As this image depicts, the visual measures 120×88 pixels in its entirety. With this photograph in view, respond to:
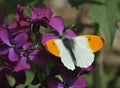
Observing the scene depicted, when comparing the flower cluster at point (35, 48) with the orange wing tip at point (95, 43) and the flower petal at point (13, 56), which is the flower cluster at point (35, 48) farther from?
the orange wing tip at point (95, 43)

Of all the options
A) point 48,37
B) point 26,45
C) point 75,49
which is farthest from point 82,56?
point 26,45

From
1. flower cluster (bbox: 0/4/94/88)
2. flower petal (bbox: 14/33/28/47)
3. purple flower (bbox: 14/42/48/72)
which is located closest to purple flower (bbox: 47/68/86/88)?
flower cluster (bbox: 0/4/94/88)

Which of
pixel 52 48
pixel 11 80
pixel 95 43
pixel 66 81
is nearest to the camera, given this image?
pixel 52 48

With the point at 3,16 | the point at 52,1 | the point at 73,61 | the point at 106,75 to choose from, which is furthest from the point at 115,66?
the point at 73,61

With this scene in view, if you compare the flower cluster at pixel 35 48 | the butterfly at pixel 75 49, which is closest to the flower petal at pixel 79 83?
the flower cluster at pixel 35 48

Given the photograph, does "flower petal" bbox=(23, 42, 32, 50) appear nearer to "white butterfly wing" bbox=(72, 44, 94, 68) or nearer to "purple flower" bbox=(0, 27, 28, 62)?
"purple flower" bbox=(0, 27, 28, 62)

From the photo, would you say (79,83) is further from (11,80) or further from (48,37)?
(11,80)
